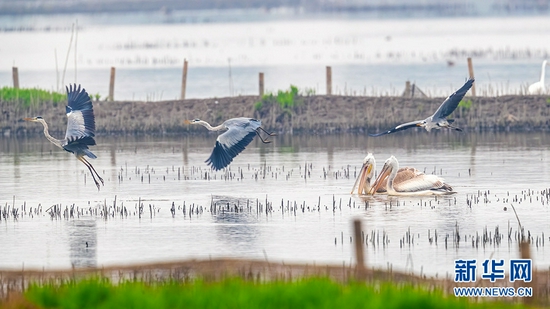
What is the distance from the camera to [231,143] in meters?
19.3

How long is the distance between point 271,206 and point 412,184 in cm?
256

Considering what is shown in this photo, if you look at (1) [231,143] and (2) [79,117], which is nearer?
(2) [79,117]

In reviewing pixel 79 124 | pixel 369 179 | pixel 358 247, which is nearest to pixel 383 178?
pixel 369 179

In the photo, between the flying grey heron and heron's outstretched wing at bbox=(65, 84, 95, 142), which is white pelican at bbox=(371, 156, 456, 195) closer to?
the flying grey heron

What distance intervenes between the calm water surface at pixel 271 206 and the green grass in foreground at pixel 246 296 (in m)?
2.56

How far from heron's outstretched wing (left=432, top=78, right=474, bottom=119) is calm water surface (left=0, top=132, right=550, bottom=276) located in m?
1.26

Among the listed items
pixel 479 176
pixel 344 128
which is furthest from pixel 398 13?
pixel 479 176

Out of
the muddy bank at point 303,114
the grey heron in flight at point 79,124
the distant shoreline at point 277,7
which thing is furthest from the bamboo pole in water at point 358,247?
the distant shoreline at point 277,7

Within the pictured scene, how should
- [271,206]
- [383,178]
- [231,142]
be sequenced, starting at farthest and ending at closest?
1. [231,142]
2. [383,178]
3. [271,206]

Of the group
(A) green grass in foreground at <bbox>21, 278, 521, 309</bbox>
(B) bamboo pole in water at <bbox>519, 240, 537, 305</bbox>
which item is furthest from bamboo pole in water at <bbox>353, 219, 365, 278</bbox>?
(B) bamboo pole in water at <bbox>519, 240, 537, 305</bbox>

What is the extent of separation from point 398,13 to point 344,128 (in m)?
95.7

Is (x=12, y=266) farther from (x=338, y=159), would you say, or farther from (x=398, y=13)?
(x=398, y=13)

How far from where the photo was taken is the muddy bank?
30.3m

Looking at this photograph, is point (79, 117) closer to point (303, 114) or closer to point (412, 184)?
point (412, 184)
